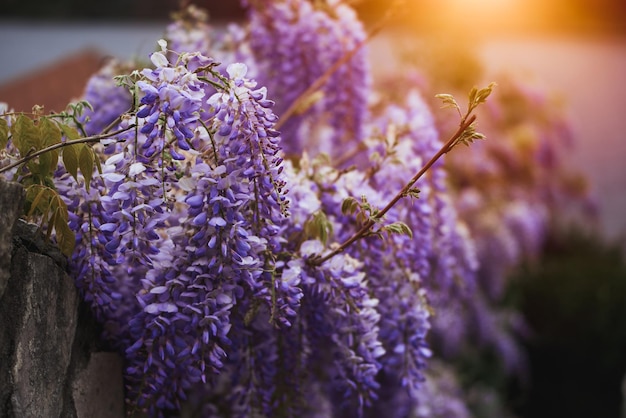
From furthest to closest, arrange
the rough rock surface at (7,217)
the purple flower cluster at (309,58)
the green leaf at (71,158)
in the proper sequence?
the purple flower cluster at (309,58)
the green leaf at (71,158)
the rough rock surface at (7,217)

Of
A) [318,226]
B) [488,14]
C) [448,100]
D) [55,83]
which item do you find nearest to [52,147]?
[318,226]

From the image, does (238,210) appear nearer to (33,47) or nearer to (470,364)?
(470,364)

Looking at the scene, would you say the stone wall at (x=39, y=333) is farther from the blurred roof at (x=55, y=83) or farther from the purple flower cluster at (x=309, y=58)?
the blurred roof at (x=55, y=83)

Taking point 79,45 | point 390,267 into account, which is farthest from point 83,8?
point 390,267

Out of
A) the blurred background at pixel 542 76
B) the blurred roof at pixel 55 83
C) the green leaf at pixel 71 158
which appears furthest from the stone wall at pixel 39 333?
the blurred background at pixel 542 76

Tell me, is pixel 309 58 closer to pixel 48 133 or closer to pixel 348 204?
pixel 348 204
